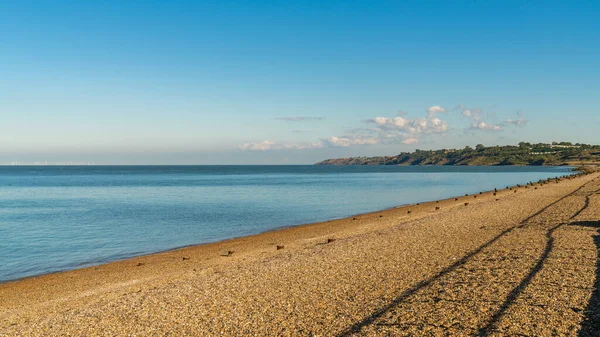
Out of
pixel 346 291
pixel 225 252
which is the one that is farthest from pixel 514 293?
pixel 225 252

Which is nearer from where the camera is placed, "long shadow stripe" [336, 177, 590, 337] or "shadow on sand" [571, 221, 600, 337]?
"shadow on sand" [571, 221, 600, 337]

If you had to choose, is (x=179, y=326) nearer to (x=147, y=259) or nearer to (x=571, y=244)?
(x=147, y=259)

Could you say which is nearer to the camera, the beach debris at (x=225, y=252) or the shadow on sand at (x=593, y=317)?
the shadow on sand at (x=593, y=317)

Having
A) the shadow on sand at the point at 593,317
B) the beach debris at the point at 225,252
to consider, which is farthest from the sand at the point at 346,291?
the beach debris at the point at 225,252

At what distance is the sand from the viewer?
9.95 m

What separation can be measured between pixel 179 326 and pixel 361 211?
3613cm

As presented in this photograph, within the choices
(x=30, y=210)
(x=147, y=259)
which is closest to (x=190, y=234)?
(x=147, y=259)

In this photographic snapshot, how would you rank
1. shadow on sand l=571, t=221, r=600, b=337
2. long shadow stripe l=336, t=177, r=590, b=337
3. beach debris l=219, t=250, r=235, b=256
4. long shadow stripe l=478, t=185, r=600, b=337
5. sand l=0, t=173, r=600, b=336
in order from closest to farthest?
shadow on sand l=571, t=221, r=600, b=337 → long shadow stripe l=478, t=185, r=600, b=337 → long shadow stripe l=336, t=177, r=590, b=337 → sand l=0, t=173, r=600, b=336 → beach debris l=219, t=250, r=235, b=256

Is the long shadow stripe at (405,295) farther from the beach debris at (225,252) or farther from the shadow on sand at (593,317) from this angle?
the beach debris at (225,252)

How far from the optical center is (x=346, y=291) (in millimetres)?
12820

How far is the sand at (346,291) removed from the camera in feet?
32.7

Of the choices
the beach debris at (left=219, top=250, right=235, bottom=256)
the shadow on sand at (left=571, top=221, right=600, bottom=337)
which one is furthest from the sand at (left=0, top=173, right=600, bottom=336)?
the beach debris at (left=219, top=250, right=235, bottom=256)

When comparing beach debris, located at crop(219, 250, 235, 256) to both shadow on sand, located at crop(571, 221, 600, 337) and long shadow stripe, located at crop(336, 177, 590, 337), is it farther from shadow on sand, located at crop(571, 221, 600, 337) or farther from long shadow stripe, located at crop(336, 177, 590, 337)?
shadow on sand, located at crop(571, 221, 600, 337)

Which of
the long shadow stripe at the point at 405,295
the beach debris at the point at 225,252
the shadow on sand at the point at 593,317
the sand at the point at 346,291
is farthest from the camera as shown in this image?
the beach debris at the point at 225,252
